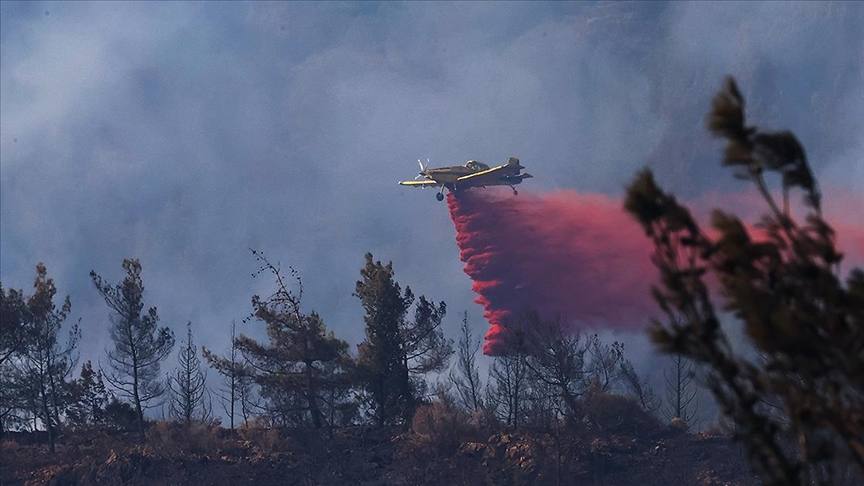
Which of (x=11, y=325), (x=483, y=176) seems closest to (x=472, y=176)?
(x=483, y=176)

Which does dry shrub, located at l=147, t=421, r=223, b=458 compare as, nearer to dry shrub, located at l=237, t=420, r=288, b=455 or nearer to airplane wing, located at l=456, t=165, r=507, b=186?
dry shrub, located at l=237, t=420, r=288, b=455

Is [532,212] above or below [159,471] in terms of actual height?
above

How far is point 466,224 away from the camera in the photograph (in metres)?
117

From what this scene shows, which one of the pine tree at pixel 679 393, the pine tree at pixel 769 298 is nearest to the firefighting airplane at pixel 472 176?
the pine tree at pixel 679 393

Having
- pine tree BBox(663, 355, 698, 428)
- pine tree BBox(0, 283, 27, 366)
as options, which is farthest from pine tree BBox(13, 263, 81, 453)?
pine tree BBox(663, 355, 698, 428)

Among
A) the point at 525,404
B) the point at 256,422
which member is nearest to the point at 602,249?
the point at 525,404

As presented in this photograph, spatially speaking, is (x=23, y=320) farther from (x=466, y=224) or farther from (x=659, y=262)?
(x=659, y=262)

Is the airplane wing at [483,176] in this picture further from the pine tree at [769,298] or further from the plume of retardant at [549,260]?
the pine tree at [769,298]

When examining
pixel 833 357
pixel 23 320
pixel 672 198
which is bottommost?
pixel 833 357

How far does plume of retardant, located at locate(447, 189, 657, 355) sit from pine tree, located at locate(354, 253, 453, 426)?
899 inches

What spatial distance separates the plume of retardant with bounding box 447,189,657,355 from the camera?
112 metres

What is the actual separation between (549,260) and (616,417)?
33.5 m

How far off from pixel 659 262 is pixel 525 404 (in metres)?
69.5

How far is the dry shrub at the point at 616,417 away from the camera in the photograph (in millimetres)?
83188
